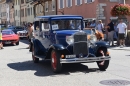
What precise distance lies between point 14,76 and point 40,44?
282 centimetres

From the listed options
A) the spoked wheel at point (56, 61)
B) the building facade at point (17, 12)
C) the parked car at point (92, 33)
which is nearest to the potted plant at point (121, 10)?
the parked car at point (92, 33)

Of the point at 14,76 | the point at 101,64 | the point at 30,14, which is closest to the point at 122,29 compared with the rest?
the point at 101,64

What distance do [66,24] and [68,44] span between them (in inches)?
59.1

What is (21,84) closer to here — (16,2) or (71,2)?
(71,2)

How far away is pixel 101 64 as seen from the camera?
10711mm

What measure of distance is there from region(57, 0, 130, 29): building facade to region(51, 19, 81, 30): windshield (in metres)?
15.6

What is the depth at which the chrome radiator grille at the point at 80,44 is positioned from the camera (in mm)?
10070

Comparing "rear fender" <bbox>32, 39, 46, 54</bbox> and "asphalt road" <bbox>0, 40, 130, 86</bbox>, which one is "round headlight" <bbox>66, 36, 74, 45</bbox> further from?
"rear fender" <bbox>32, 39, 46, 54</bbox>

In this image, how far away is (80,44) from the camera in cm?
1009

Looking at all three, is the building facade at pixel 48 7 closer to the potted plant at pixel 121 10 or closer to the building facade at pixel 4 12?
the potted plant at pixel 121 10

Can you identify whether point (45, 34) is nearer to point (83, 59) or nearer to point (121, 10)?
point (83, 59)

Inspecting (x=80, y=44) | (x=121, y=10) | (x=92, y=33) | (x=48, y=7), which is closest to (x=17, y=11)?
(x=48, y=7)

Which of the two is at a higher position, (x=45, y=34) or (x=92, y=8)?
(x=92, y=8)

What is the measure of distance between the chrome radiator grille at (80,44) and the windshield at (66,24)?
1.34 metres
